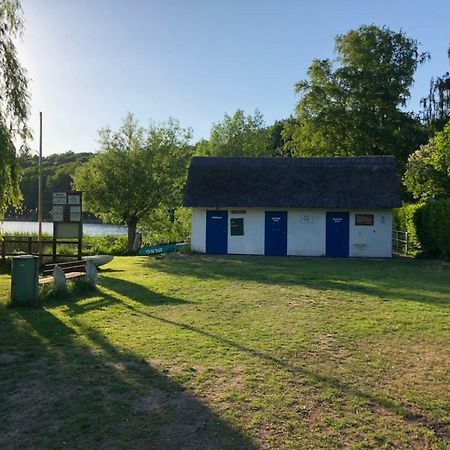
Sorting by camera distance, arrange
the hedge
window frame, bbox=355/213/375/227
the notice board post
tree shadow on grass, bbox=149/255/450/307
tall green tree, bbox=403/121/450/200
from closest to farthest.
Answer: tree shadow on grass, bbox=149/255/450/307 → the notice board post → the hedge → window frame, bbox=355/213/375/227 → tall green tree, bbox=403/121/450/200

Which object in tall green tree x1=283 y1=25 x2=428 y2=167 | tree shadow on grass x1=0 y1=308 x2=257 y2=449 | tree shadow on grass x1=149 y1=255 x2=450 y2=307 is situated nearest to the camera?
tree shadow on grass x1=0 y1=308 x2=257 y2=449

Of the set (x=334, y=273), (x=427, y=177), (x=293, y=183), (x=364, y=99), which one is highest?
(x=364, y=99)

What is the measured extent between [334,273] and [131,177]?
59.5ft

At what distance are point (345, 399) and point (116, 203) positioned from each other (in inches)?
1118

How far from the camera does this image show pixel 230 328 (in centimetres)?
862

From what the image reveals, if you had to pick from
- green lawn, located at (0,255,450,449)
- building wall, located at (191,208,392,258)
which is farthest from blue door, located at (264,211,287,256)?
green lawn, located at (0,255,450,449)

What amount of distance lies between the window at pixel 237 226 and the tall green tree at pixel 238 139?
84.5ft

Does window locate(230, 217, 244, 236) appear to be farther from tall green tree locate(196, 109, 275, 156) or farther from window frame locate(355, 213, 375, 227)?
tall green tree locate(196, 109, 275, 156)

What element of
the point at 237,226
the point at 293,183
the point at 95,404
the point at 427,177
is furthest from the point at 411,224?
the point at 95,404

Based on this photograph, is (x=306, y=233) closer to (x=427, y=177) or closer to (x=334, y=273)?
(x=427, y=177)

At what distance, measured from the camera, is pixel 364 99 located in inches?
1610

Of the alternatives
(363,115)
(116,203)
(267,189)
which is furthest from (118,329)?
(363,115)

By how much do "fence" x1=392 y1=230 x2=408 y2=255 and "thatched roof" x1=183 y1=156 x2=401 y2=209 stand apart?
3.56 meters

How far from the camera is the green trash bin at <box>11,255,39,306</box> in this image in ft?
35.1
